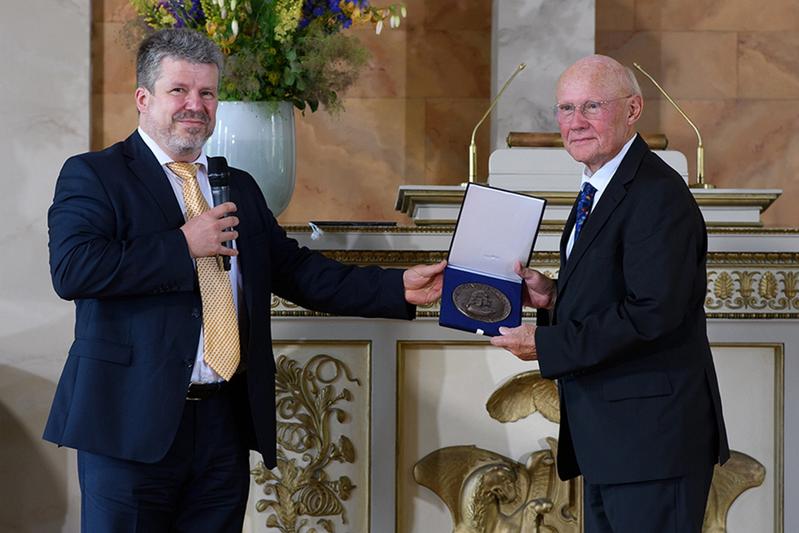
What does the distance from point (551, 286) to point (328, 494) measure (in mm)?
1163

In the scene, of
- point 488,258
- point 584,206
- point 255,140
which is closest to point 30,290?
point 255,140

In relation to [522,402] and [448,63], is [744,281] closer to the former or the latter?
[522,402]

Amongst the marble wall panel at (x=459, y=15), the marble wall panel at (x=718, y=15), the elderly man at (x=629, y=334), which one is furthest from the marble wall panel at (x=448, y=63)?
the elderly man at (x=629, y=334)

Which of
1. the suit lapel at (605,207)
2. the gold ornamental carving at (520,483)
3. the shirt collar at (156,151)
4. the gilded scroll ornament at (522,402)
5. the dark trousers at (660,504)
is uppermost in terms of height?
the shirt collar at (156,151)

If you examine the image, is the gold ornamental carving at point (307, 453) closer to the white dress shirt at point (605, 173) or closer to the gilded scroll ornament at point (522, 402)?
the gilded scroll ornament at point (522, 402)

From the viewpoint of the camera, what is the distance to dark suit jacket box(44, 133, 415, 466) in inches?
112

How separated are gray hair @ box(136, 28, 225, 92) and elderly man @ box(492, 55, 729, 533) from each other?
3.11ft

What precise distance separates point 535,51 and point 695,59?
1133 millimetres

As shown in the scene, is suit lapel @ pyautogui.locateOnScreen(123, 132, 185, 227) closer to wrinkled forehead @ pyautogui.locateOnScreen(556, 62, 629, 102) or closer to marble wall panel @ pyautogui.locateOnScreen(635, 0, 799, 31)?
wrinkled forehead @ pyautogui.locateOnScreen(556, 62, 629, 102)

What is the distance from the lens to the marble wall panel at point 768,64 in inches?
231

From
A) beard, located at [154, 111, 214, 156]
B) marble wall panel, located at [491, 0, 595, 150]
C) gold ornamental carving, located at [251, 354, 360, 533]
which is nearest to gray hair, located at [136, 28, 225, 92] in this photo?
beard, located at [154, 111, 214, 156]

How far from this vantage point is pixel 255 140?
3.99m

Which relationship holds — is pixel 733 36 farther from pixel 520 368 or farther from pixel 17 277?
pixel 17 277

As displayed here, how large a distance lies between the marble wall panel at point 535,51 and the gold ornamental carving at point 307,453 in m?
1.63
